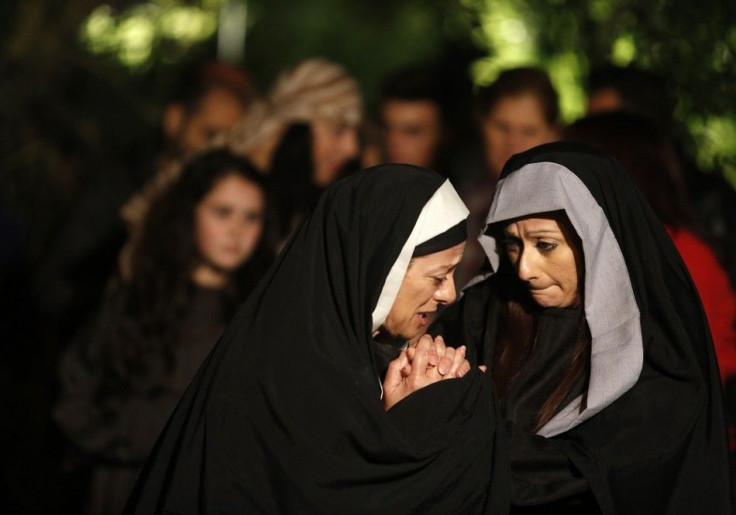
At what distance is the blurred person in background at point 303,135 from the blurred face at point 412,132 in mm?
290

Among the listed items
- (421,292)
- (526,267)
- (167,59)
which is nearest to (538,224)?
(526,267)

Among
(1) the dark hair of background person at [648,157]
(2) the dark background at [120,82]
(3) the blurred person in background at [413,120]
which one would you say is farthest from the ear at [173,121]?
(1) the dark hair of background person at [648,157]

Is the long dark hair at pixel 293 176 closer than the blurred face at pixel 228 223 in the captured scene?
No

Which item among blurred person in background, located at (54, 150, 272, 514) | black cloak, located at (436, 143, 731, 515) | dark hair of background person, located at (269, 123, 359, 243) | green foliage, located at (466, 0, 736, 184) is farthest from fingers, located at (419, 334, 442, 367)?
green foliage, located at (466, 0, 736, 184)

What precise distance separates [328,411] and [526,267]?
2.40ft

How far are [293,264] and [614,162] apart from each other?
3.23 ft

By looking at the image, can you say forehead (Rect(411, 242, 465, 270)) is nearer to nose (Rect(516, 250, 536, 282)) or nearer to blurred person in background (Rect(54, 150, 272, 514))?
nose (Rect(516, 250, 536, 282))

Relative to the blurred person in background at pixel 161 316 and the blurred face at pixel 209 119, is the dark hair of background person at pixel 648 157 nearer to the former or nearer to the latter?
the blurred person in background at pixel 161 316

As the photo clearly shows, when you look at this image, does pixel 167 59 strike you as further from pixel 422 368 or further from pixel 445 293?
pixel 422 368

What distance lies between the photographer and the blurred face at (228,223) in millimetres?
6520

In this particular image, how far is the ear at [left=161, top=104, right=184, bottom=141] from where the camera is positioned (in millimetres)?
8031

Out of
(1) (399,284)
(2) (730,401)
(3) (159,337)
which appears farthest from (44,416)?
(1) (399,284)

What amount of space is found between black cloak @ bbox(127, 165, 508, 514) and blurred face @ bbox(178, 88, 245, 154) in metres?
3.65

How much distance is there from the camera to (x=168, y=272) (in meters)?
6.50
